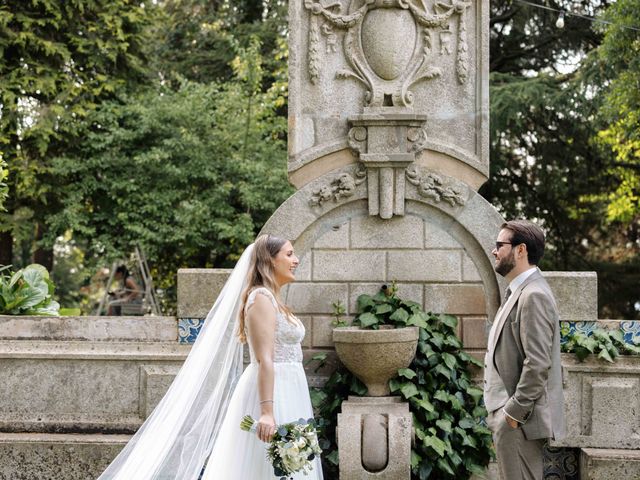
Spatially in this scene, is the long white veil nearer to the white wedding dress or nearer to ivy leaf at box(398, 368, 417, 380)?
the white wedding dress

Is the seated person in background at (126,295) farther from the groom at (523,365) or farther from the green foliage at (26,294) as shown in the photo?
the groom at (523,365)

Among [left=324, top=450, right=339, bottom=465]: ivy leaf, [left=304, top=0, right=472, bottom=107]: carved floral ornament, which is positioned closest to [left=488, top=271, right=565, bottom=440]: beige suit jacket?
[left=324, top=450, right=339, bottom=465]: ivy leaf

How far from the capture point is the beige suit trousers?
4.45 metres

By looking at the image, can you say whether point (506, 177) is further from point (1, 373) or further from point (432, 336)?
point (1, 373)

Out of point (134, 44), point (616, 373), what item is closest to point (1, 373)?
point (616, 373)

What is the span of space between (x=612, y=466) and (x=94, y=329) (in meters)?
4.01

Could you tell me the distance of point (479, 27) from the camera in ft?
23.4

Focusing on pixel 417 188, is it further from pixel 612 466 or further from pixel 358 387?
pixel 612 466

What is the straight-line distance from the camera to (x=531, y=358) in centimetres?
433

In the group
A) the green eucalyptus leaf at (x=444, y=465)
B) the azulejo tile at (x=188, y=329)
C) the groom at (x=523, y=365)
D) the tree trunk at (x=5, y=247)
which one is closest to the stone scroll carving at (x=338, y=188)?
the azulejo tile at (x=188, y=329)

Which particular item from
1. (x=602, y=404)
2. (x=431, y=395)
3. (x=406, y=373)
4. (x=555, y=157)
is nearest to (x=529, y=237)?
(x=406, y=373)

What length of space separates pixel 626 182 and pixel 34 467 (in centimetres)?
1250

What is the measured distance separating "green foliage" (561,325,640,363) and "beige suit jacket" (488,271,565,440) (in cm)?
232

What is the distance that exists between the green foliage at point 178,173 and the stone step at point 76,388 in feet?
22.8
